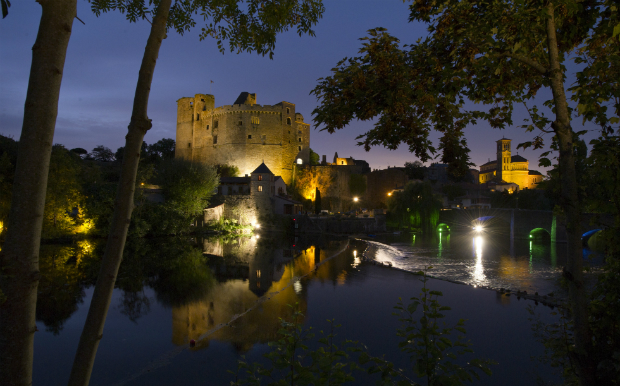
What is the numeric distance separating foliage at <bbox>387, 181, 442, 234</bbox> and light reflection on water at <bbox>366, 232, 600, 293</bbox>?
1168cm

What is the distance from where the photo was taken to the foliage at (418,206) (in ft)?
130

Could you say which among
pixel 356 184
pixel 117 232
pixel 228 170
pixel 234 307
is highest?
pixel 228 170

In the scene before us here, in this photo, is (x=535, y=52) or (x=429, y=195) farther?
(x=429, y=195)

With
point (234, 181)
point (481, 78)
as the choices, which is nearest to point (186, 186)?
point (234, 181)

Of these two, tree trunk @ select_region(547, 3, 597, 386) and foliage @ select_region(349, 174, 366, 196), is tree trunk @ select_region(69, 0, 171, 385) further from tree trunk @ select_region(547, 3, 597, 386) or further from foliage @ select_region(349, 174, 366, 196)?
foliage @ select_region(349, 174, 366, 196)

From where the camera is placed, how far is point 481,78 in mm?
3074

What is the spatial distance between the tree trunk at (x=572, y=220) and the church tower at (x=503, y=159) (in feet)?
295

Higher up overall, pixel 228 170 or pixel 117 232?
pixel 228 170

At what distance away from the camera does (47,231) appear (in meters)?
22.1

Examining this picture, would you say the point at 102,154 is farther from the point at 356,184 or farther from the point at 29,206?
the point at 29,206

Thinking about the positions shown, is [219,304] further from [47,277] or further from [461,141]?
[461,141]

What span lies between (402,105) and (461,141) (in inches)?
31.0

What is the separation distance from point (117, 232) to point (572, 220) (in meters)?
3.22

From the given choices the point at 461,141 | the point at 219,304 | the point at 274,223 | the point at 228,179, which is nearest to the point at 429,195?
the point at 274,223
